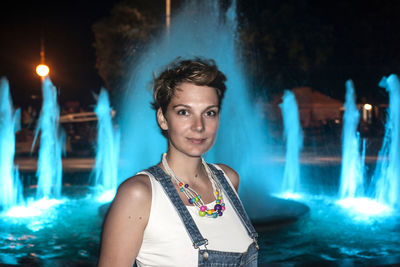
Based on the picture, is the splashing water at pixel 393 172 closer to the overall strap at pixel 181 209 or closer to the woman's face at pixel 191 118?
the woman's face at pixel 191 118

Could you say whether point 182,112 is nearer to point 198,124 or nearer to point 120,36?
point 198,124

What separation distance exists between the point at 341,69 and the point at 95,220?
110ft

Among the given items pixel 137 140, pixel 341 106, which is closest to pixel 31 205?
pixel 137 140

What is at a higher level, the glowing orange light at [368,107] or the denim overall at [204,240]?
the glowing orange light at [368,107]

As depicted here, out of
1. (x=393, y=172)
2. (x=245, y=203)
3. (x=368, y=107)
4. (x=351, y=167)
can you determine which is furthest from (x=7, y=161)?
(x=368, y=107)

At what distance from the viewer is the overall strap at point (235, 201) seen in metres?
2.04

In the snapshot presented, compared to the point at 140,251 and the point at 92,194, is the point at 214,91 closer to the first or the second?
the point at 140,251

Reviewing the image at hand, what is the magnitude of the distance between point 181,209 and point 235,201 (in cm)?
37

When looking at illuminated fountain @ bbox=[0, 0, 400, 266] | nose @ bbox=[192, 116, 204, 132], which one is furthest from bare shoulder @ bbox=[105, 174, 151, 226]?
illuminated fountain @ bbox=[0, 0, 400, 266]

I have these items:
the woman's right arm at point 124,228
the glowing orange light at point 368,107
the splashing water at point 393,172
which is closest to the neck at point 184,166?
the woman's right arm at point 124,228

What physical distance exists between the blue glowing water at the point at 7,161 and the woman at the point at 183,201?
8159 millimetres

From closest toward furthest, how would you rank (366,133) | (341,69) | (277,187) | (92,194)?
(92,194) → (277,187) → (366,133) → (341,69)

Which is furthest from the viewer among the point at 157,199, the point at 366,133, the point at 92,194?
the point at 366,133

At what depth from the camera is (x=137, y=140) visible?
12.5m
